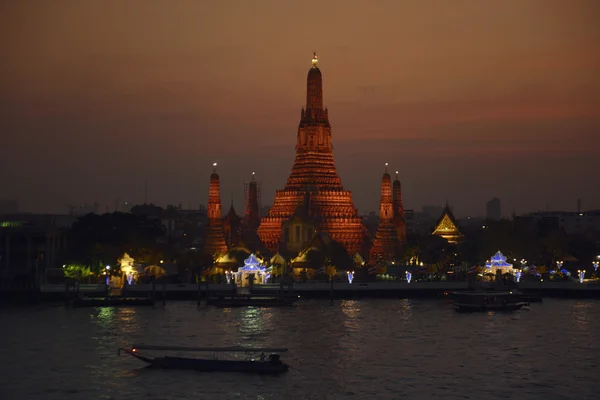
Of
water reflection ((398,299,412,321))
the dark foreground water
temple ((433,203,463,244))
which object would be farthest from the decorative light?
temple ((433,203,463,244))

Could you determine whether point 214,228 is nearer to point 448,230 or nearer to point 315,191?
point 315,191

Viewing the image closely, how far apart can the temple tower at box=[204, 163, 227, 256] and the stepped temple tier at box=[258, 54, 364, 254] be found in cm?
720

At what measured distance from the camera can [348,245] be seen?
4889 inches

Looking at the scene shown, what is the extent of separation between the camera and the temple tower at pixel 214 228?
119562 millimetres

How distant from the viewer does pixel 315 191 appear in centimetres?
12681

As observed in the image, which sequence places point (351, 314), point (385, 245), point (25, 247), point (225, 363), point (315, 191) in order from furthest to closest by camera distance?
point (315, 191)
point (385, 245)
point (25, 247)
point (351, 314)
point (225, 363)

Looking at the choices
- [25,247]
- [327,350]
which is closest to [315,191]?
[25,247]

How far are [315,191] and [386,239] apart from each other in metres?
9.10

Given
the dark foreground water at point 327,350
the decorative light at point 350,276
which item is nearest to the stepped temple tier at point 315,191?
the decorative light at point 350,276

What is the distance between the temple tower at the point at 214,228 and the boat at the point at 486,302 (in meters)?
30.4

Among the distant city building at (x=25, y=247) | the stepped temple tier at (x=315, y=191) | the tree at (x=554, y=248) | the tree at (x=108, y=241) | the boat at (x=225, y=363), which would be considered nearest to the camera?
the boat at (x=225, y=363)

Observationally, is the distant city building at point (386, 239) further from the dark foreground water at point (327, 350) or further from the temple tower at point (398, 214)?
the dark foreground water at point (327, 350)

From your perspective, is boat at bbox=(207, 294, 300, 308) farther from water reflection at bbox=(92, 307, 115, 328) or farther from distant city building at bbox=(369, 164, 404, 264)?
distant city building at bbox=(369, 164, 404, 264)

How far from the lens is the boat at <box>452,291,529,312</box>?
307 feet
